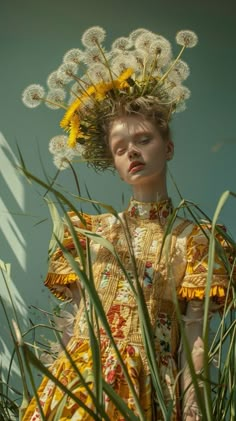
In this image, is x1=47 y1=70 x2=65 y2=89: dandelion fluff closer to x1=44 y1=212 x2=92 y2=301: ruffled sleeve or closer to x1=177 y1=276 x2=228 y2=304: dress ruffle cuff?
x1=44 y1=212 x2=92 y2=301: ruffled sleeve

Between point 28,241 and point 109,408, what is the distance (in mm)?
695

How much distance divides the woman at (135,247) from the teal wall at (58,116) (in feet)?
1.02

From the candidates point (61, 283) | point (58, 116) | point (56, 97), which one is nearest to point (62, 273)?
point (61, 283)

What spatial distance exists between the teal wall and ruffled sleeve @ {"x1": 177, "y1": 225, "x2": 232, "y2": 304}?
18.1 inches

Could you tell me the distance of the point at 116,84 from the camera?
120 cm

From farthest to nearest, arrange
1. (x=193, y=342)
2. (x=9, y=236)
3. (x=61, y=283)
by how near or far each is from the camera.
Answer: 1. (x=9, y=236)
2. (x=61, y=283)
3. (x=193, y=342)

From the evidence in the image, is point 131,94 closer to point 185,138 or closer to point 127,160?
point 127,160

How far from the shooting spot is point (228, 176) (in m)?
1.54

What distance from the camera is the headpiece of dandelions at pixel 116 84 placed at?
1188mm

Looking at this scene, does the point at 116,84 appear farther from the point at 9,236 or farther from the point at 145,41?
the point at 9,236

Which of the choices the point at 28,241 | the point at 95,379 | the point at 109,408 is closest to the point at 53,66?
the point at 28,241

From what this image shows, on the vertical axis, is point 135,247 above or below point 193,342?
above

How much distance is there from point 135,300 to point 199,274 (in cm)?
11

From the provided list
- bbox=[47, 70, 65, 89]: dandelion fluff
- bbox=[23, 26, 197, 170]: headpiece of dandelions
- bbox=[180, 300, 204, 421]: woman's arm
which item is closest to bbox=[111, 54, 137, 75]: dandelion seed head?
bbox=[23, 26, 197, 170]: headpiece of dandelions
